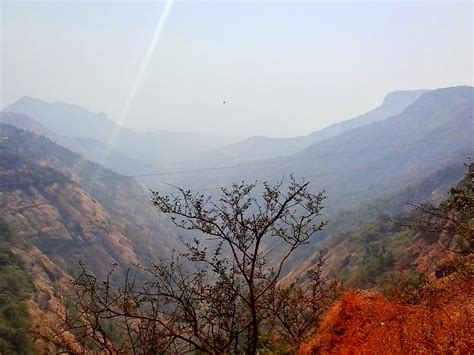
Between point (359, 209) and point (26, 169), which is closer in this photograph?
point (26, 169)

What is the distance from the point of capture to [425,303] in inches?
453

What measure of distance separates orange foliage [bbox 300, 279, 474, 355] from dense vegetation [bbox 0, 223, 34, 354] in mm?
37555

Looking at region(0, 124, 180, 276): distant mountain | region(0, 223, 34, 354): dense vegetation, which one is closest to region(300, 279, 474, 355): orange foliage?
region(0, 223, 34, 354): dense vegetation

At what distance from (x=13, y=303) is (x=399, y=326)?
6424 centimetres

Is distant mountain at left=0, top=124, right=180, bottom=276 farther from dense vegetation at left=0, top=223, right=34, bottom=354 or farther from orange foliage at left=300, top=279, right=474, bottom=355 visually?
orange foliage at left=300, top=279, right=474, bottom=355

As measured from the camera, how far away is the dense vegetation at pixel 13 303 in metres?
53.7

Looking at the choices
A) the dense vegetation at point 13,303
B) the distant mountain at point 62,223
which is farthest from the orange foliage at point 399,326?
the distant mountain at point 62,223

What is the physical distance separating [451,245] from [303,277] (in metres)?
54.2

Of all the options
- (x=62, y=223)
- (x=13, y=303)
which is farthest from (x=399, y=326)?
(x=62, y=223)

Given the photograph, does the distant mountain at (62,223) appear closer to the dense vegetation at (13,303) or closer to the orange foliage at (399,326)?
the dense vegetation at (13,303)

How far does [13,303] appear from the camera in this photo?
200ft

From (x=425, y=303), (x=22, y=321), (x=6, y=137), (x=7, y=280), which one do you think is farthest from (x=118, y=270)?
(x=6, y=137)

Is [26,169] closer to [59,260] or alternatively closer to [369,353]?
[59,260]

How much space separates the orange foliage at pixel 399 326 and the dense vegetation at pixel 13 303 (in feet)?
123
